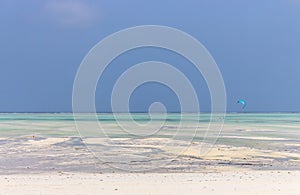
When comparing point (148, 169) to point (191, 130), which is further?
point (191, 130)

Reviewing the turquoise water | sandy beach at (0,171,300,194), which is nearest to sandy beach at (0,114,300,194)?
sandy beach at (0,171,300,194)

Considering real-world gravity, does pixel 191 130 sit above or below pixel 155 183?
above

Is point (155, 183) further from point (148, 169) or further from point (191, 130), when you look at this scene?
point (191, 130)

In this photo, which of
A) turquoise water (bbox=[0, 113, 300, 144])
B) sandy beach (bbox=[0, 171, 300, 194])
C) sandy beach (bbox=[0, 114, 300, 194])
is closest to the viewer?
sandy beach (bbox=[0, 171, 300, 194])

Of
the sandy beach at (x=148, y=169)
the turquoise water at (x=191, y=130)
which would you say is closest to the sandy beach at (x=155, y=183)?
the sandy beach at (x=148, y=169)

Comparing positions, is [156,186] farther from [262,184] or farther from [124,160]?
[124,160]

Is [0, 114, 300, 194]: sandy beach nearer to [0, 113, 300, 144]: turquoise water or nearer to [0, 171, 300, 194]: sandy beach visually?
[0, 171, 300, 194]: sandy beach

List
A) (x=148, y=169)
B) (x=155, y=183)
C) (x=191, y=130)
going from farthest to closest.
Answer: (x=191, y=130) < (x=148, y=169) < (x=155, y=183)

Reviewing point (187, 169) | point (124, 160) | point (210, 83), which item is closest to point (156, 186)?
point (187, 169)

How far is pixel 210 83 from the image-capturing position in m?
22.2

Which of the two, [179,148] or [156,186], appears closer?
[156,186]

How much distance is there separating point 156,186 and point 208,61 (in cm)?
933

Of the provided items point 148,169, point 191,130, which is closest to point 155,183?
point 148,169

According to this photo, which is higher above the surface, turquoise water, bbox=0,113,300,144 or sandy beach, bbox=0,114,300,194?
turquoise water, bbox=0,113,300,144
